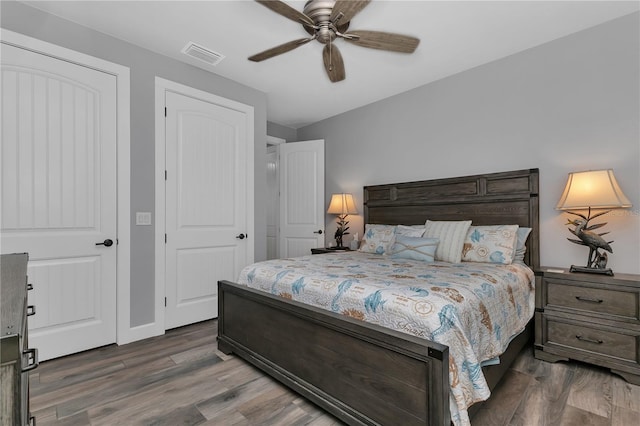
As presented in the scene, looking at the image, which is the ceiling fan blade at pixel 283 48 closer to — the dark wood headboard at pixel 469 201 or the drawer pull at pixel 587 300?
the dark wood headboard at pixel 469 201

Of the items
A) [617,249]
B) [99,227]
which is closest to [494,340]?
[617,249]

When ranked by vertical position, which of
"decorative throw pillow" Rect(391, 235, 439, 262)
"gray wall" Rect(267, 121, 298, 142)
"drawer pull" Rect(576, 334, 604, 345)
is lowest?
"drawer pull" Rect(576, 334, 604, 345)

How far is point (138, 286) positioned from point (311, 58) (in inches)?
107

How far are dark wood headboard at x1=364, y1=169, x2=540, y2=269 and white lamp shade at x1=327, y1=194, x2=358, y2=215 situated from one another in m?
0.28

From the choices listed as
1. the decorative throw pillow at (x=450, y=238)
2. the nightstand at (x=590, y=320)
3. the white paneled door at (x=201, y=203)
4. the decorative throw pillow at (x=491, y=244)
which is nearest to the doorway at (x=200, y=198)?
the white paneled door at (x=201, y=203)

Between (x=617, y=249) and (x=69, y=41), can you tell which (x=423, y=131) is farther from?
(x=69, y=41)

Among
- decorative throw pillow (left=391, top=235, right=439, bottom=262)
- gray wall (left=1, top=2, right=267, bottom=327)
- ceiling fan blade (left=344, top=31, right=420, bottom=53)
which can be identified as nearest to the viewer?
ceiling fan blade (left=344, top=31, right=420, bottom=53)

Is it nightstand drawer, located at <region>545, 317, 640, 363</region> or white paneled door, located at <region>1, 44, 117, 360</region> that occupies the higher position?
white paneled door, located at <region>1, 44, 117, 360</region>

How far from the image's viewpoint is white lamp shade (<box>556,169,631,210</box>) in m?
2.24

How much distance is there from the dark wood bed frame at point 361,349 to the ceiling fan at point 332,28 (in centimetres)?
171

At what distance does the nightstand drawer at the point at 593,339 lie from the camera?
2059 millimetres

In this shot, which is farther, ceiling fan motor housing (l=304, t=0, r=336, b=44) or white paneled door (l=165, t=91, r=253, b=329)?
white paneled door (l=165, t=91, r=253, b=329)

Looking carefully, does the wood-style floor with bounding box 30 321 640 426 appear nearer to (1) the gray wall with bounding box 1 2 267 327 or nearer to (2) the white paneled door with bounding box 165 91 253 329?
(1) the gray wall with bounding box 1 2 267 327

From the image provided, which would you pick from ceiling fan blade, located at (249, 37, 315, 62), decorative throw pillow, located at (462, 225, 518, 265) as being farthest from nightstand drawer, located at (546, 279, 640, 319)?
ceiling fan blade, located at (249, 37, 315, 62)
